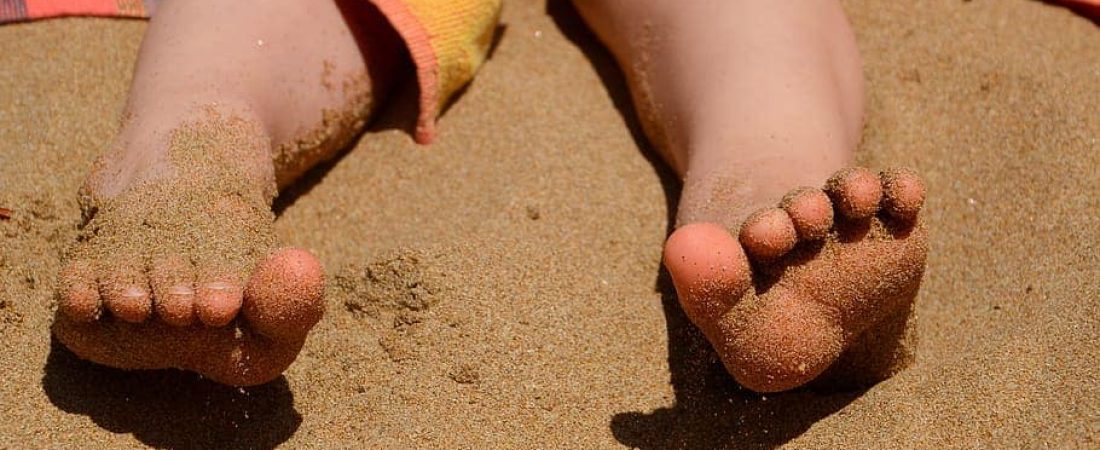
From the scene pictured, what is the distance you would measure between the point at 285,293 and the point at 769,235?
48cm

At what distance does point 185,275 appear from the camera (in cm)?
121

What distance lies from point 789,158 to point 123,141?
79 cm

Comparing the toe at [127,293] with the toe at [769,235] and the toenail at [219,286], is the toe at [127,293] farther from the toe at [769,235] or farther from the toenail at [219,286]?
the toe at [769,235]

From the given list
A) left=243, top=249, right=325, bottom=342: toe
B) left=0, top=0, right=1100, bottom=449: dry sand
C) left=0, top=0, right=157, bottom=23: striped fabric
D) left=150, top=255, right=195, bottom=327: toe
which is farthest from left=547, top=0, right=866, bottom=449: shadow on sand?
left=0, top=0, right=157, bottom=23: striped fabric

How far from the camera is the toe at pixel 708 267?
48.2 inches

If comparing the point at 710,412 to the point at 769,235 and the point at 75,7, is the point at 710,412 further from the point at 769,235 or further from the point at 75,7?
the point at 75,7

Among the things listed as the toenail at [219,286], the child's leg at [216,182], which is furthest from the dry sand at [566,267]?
the toenail at [219,286]

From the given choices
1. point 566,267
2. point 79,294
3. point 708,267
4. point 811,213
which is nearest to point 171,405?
point 79,294

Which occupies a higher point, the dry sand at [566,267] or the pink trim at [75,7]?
the pink trim at [75,7]

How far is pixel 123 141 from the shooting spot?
1418 mm

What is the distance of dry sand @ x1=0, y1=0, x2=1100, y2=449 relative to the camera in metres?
1.35

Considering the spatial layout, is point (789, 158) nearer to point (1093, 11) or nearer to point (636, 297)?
point (636, 297)

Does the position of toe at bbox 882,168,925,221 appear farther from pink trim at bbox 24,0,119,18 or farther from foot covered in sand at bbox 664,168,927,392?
pink trim at bbox 24,0,119,18

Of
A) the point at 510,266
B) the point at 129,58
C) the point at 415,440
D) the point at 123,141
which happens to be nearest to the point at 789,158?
the point at 510,266
